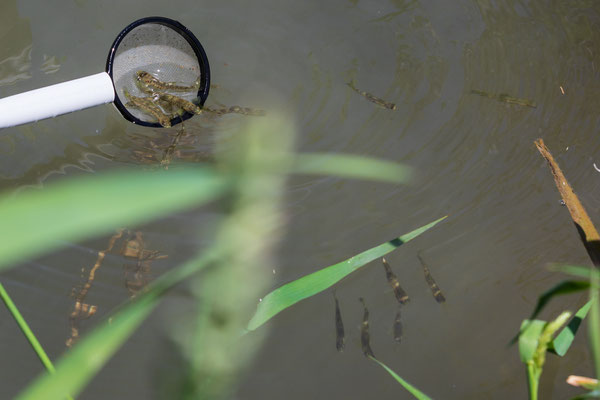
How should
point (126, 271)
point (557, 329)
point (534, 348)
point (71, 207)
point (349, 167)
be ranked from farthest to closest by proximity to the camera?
1. point (349, 167)
2. point (126, 271)
3. point (557, 329)
4. point (534, 348)
5. point (71, 207)

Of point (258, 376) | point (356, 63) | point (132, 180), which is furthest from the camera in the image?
point (356, 63)

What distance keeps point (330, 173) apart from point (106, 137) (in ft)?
2.09

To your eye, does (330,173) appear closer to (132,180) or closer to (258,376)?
(258,376)

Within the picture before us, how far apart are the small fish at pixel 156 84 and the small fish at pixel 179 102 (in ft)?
0.06

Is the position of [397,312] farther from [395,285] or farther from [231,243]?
[231,243]

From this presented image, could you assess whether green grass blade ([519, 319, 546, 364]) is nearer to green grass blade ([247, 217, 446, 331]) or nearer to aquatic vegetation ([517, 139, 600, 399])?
aquatic vegetation ([517, 139, 600, 399])

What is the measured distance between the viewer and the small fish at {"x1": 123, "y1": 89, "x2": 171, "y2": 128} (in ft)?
4.84

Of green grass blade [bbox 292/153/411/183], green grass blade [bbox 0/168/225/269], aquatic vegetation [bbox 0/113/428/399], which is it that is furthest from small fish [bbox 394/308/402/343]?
green grass blade [bbox 0/168/225/269]

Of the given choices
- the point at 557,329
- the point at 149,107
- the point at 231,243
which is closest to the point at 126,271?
the point at 231,243

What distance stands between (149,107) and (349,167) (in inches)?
23.6

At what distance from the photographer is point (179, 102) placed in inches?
61.1

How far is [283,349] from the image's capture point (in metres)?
1.50

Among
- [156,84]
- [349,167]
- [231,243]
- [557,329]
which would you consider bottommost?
[231,243]

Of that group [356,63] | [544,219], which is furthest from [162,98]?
[544,219]
